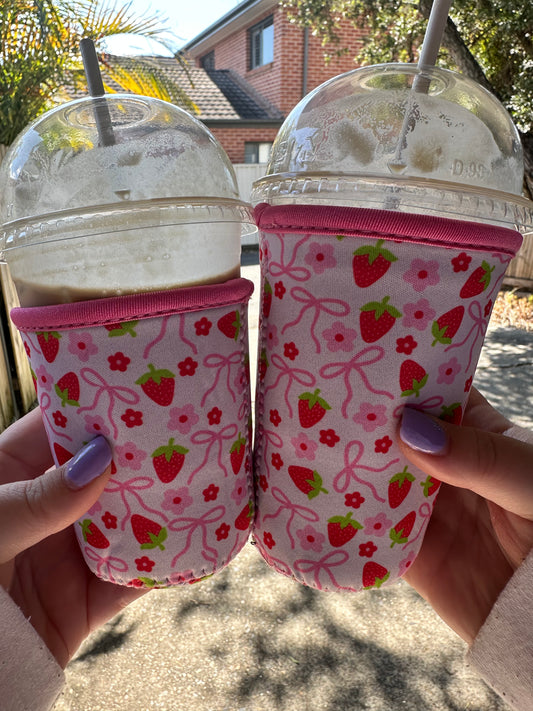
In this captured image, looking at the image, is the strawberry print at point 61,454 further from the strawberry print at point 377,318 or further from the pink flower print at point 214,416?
the strawberry print at point 377,318

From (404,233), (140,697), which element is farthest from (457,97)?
(140,697)

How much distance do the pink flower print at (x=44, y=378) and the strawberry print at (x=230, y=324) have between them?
35 cm

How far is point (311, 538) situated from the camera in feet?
3.90

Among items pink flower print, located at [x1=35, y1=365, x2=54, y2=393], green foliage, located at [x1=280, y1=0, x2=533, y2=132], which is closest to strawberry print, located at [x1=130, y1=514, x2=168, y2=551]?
pink flower print, located at [x1=35, y1=365, x2=54, y2=393]

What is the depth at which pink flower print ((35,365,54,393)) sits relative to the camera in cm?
109

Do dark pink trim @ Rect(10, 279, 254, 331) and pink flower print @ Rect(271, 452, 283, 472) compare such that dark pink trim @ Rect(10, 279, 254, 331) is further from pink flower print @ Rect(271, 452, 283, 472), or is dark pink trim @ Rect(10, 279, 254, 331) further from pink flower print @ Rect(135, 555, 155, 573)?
pink flower print @ Rect(135, 555, 155, 573)

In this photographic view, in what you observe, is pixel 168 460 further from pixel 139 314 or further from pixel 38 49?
pixel 38 49

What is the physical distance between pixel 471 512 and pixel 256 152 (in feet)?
41.4

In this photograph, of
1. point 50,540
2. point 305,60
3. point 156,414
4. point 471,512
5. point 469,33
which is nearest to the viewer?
point 156,414

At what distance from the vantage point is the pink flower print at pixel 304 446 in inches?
44.4

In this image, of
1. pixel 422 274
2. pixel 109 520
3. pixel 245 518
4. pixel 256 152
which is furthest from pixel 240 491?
pixel 256 152

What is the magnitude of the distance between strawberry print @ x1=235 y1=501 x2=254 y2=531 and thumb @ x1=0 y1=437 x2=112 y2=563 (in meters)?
0.32

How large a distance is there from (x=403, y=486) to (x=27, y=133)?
1.09 m

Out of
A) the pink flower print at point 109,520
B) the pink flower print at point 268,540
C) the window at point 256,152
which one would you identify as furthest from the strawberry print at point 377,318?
the window at point 256,152
